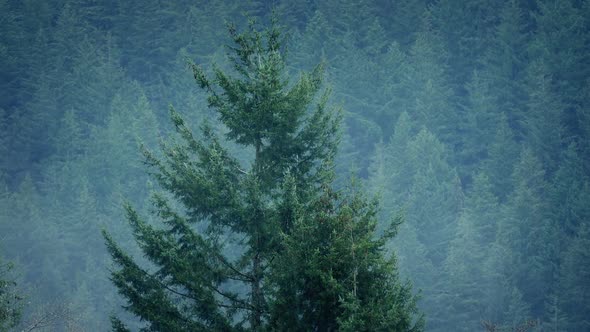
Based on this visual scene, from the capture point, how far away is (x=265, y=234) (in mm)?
10930

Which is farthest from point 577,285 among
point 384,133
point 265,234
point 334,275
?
point 334,275

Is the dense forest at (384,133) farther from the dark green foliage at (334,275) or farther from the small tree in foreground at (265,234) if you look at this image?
the dark green foliage at (334,275)

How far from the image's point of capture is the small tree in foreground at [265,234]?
889 cm

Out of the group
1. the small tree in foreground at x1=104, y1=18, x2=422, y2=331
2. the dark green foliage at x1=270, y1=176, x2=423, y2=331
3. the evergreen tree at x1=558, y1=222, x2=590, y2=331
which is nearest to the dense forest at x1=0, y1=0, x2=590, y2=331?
the evergreen tree at x1=558, y1=222, x2=590, y2=331

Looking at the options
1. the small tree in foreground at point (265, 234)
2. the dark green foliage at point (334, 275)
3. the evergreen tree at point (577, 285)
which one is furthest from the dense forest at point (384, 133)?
the dark green foliage at point (334, 275)

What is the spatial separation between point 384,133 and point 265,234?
70.6 metres

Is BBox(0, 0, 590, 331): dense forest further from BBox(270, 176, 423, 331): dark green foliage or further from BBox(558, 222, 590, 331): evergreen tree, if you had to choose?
BBox(270, 176, 423, 331): dark green foliage

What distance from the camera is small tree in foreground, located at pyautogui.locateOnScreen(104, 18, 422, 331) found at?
889cm

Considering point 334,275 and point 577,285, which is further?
point 577,285

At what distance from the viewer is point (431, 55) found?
85188 mm

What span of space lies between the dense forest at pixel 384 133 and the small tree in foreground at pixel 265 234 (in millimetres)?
26596

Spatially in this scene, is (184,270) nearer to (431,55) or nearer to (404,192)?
(404,192)

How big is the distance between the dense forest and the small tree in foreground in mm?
26596

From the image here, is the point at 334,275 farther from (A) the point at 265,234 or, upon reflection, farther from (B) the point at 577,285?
(B) the point at 577,285
